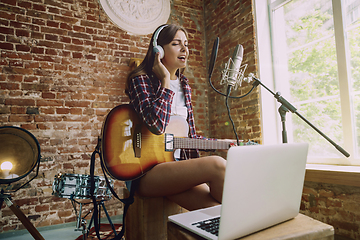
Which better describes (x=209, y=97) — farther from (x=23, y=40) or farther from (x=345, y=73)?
(x=23, y=40)

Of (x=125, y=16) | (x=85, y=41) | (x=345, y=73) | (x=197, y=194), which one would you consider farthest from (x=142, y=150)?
(x=125, y=16)

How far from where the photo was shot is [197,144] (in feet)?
4.76

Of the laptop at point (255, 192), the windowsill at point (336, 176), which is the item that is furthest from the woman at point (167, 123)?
the windowsill at point (336, 176)

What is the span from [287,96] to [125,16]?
2142 millimetres

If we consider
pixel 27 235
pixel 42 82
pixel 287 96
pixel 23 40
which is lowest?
pixel 27 235

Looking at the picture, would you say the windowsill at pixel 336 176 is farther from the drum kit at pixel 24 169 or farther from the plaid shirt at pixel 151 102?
the drum kit at pixel 24 169

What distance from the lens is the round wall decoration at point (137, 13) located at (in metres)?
2.96

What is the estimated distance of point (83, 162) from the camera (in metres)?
2.66

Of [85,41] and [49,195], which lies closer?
[49,195]

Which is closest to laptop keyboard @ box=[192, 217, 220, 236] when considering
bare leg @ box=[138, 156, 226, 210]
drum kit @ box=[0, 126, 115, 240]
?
bare leg @ box=[138, 156, 226, 210]

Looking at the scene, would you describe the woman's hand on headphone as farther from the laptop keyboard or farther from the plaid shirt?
the laptop keyboard

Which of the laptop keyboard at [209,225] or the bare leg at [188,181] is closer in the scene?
the laptop keyboard at [209,225]

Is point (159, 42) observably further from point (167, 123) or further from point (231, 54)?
point (231, 54)

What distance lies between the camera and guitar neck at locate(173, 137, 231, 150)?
1.43 meters
